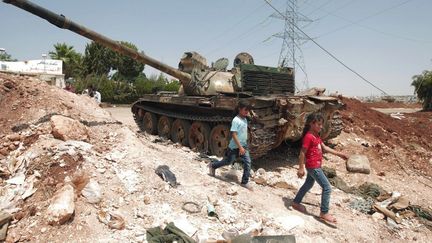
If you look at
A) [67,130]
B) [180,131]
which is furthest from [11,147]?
[180,131]

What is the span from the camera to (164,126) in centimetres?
1180

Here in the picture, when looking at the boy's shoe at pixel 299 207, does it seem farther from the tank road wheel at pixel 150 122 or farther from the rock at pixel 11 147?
Result: the tank road wheel at pixel 150 122

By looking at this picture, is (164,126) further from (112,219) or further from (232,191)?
(112,219)

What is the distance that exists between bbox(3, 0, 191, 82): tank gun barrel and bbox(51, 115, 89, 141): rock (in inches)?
91.9

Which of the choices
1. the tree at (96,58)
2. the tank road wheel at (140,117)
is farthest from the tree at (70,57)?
the tank road wheel at (140,117)

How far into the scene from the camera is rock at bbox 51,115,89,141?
651 centimetres

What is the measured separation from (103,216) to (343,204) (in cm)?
416

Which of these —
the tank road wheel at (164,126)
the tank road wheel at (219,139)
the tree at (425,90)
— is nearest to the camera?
the tank road wheel at (219,139)

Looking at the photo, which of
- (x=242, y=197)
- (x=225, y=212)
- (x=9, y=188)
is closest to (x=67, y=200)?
(x=9, y=188)

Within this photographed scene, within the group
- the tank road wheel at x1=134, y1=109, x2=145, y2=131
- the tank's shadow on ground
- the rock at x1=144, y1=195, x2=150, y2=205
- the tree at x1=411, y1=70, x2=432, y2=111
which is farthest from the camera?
the tree at x1=411, y1=70, x2=432, y2=111

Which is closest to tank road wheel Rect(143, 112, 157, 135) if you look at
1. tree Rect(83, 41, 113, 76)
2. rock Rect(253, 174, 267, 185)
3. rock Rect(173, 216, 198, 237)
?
rock Rect(253, 174, 267, 185)

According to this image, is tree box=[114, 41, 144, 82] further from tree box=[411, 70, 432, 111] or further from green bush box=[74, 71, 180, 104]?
tree box=[411, 70, 432, 111]

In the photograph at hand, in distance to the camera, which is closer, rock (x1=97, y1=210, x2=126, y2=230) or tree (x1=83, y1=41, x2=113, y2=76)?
rock (x1=97, y1=210, x2=126, y2=230)

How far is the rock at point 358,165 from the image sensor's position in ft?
29.6
